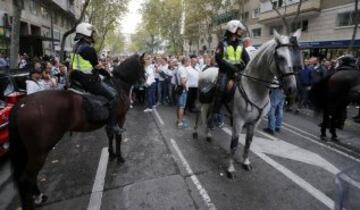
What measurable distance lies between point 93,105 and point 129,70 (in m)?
1.37

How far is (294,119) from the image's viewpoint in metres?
10.0

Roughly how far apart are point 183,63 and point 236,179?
547 centimetres

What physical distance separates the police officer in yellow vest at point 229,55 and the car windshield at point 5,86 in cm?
529

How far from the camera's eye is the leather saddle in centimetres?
479

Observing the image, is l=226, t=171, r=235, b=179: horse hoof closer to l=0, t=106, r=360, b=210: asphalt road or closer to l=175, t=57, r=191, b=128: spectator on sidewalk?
l=0, t=106, r=360, b=210: asphalt road

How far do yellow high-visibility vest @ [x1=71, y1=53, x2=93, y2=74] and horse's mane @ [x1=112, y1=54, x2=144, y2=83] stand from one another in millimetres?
959

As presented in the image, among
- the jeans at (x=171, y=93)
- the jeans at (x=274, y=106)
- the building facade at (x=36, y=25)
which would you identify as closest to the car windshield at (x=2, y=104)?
the jeans at (x=274, y=106)

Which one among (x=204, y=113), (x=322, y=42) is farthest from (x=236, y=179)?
(x=322, y=42)

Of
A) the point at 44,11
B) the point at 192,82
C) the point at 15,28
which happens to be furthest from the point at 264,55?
the point at 44,11

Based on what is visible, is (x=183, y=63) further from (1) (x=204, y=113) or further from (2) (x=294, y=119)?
(2) (x=294, y=119)

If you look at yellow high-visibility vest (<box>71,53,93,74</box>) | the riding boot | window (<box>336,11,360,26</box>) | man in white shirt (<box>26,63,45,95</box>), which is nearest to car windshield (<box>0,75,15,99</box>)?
man in white shirt (<box>26,63,45,95</box>)

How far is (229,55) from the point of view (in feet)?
18.1

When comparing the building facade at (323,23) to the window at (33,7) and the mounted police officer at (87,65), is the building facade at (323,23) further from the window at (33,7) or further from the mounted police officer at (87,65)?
the window at (33,7)

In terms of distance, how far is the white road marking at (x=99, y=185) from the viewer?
415 centimetres
